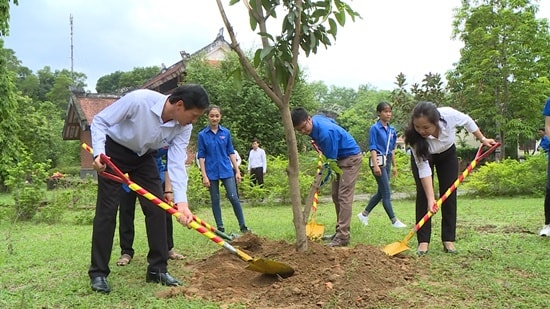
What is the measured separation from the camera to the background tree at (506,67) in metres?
16.6

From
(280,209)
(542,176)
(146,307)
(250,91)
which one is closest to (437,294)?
(146,307)

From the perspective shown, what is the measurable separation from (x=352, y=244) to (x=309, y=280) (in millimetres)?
1783

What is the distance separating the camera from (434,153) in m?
4.59

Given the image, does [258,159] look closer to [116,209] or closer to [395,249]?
[395,249]

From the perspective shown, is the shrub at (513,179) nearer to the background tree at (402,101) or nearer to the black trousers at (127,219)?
the background tree at (402,101)

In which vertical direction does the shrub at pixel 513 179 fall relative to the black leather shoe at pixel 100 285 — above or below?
above

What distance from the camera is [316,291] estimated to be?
3.33 meters

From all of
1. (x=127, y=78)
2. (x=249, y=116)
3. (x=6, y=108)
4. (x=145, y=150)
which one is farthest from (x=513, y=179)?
(x=127, y=78)

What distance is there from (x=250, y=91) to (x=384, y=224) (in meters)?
9.00

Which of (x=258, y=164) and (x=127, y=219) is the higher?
(x=258, y=164)

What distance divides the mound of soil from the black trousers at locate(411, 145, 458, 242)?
0.42 m

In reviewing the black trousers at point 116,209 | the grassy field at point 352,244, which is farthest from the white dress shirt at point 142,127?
the grassy field at point 352,244

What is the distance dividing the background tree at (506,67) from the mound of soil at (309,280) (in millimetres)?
14891

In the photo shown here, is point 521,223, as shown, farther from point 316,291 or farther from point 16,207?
point 16,207
